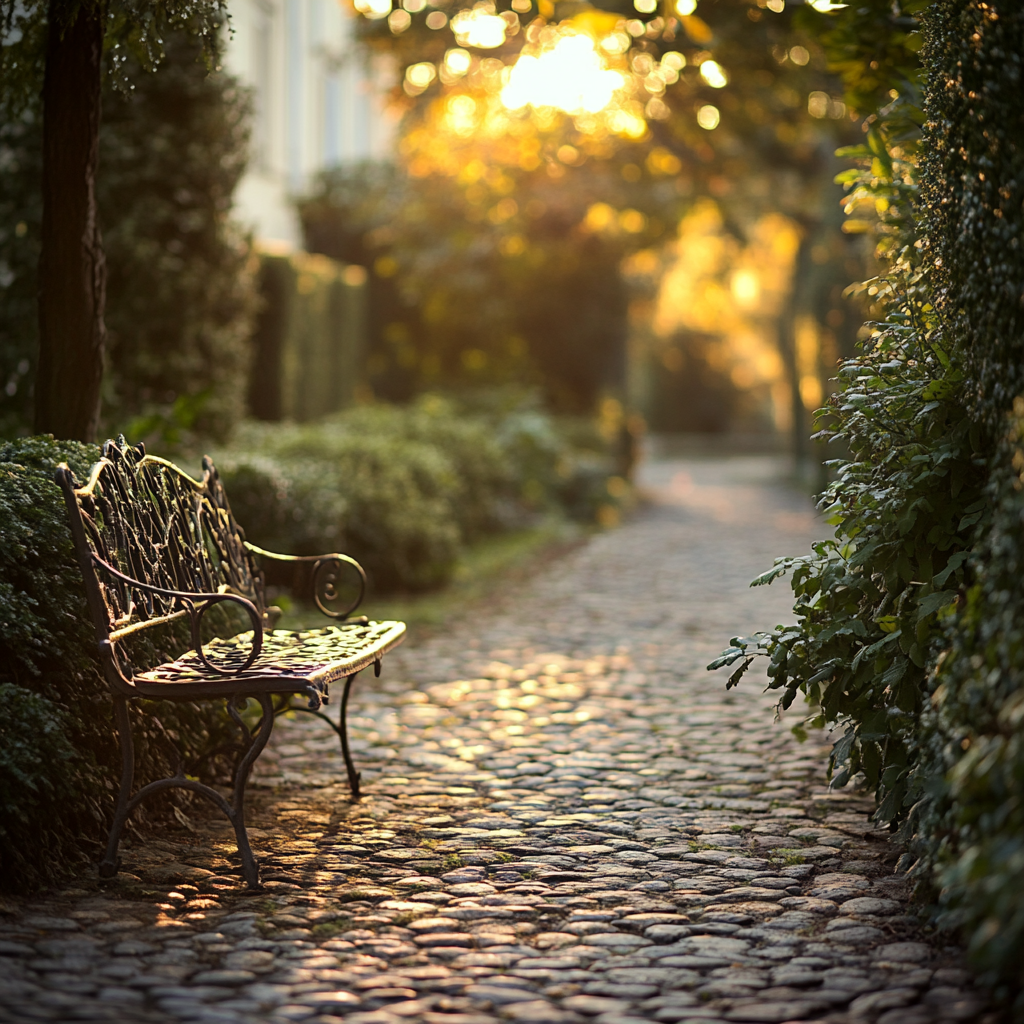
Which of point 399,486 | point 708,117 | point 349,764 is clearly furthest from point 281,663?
point 708,117

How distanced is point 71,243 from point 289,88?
53.3 feet

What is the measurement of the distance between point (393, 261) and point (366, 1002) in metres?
19.4

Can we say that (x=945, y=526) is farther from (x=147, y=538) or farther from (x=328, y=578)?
(x=328, y=578)

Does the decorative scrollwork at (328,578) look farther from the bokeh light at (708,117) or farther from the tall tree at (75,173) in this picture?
the bokeh light at (708,117)

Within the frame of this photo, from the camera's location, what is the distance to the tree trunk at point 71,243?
532cm

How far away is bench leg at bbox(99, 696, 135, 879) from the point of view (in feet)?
13.5

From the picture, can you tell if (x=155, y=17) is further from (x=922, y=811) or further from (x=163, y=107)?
(x=163, y=107)

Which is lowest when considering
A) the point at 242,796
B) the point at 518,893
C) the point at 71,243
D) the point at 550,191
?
the point at 518,893

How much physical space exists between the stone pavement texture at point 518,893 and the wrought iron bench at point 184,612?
0.33 m

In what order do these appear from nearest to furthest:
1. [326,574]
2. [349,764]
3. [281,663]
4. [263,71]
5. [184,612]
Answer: [281,663] → [184,612] → [349,764] → [326,574] → [263,71]

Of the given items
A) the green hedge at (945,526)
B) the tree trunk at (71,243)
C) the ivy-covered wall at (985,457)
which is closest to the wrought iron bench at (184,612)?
the tree trunk at (71,243)

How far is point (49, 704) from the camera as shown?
4121 mm

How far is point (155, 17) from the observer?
16.8ft

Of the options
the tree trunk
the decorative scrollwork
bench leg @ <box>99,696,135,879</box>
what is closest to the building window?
the tree trunk
